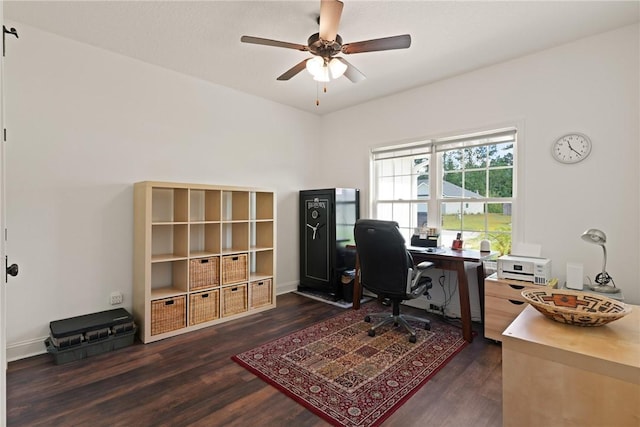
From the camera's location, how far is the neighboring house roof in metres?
3.58

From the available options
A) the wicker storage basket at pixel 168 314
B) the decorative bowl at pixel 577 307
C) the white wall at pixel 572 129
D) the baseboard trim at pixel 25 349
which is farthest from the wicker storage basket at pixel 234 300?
the decorative bowl at pixel 577 307

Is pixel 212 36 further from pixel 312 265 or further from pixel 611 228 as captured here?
pixel 611 228

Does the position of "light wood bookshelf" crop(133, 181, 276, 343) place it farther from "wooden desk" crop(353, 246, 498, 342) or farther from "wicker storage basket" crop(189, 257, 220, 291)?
"wooden desk" crop(353, 246, 498, 342)

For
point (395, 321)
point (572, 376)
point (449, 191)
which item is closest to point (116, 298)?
point (395, 321)

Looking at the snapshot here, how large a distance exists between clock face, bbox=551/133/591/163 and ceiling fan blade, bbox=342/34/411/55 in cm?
183

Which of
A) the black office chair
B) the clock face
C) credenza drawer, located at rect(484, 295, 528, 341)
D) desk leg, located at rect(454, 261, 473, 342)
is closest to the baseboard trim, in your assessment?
the black office chair

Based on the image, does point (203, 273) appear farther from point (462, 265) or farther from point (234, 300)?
point (462, 265)

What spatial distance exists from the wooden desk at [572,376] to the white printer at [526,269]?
165 cm

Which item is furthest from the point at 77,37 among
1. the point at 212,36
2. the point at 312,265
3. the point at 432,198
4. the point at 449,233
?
the point at 449,233

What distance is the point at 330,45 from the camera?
236cm

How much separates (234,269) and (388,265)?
1750 mm

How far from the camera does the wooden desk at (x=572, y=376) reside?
0.92 metres

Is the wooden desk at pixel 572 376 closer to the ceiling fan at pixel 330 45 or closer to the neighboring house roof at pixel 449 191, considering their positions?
the ceiling fan at pixel 330 45

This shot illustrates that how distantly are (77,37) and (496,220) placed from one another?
14.6 feet
